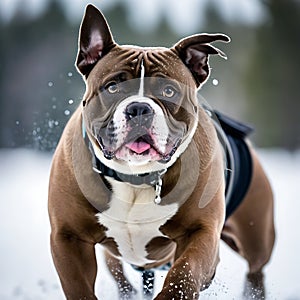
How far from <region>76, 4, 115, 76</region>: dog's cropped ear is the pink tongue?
0.33 metres

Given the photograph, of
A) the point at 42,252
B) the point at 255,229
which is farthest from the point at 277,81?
the point at 255,229

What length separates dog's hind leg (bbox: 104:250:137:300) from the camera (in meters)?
3.21

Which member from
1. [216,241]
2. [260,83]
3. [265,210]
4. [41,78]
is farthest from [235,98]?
[216,241]

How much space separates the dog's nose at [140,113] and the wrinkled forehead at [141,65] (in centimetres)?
13

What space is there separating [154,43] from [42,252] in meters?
1.24

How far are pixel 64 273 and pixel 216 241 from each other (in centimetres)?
49

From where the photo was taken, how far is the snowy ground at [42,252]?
3225 mm

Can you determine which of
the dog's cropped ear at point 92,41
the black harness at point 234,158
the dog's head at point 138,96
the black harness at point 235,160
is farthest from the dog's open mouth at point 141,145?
the black harness at point 235,160

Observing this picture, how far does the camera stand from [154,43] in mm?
4074

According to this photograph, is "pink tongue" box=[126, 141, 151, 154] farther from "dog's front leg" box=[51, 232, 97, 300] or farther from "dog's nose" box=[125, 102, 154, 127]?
"dog's front leg" box=[51, 232, 97, 300]

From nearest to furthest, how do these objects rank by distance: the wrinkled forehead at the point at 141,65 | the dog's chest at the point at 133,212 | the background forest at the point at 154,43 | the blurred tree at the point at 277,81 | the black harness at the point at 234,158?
the wrinkled forehead at the point at 141,65 → the dog's chest at the point at 133,212 → the black harness at the point at 234,158 → the background forest at the point at 154,43 → the blurred tree at the point at 277,81

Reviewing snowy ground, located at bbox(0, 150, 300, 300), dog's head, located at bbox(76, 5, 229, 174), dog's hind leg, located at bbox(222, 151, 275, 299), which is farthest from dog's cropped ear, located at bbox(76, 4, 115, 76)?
dog's hind leg, located at bbox(222, 151, 275, 299)

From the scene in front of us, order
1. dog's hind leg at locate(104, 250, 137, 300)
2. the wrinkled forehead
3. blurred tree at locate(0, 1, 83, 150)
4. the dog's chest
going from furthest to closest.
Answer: blurred tree at locate(0, 1, 83, 150) → dog's hind leg at locate(104, 250, 137, 300) → the dog's chest → the wrinkled forehead

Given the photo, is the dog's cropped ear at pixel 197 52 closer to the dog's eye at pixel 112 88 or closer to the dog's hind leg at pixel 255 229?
the dog's eye at pixel 112 88
